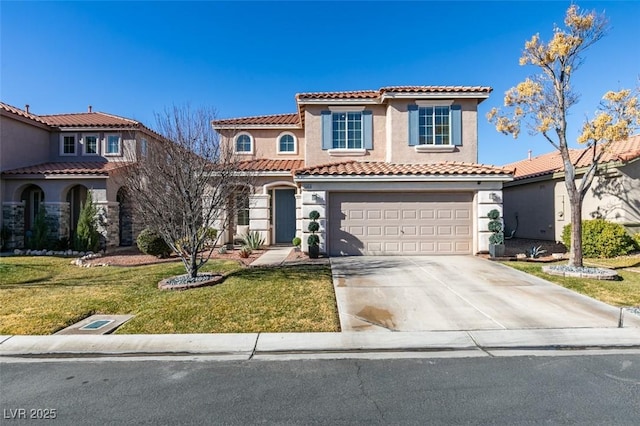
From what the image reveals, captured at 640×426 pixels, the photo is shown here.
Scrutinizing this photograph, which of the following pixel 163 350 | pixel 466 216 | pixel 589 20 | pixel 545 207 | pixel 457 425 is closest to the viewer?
pixel 457 425

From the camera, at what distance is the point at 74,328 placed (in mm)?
6199

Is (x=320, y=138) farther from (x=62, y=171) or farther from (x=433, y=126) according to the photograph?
(x=62, y=171)

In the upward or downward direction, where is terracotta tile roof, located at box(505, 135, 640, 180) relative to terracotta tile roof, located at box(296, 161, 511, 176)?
upward

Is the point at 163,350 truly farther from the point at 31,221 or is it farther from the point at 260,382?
the point at 31,221

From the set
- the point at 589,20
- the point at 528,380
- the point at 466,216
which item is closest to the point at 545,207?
the point at 466,216

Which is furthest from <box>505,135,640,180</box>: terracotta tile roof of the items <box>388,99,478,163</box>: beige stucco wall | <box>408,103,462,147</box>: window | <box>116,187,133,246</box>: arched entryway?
<box>116,187,133,246</box>: arched entryway

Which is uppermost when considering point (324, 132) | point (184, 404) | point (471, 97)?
point (471, 97)

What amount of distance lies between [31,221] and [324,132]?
48.8 feet

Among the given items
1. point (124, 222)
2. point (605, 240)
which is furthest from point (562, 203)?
point (124, 222)

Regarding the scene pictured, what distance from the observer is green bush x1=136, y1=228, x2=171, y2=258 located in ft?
42.4

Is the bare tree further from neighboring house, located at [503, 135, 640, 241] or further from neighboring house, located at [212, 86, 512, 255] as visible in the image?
neighboring house, located at [503, 135, 640, 241]

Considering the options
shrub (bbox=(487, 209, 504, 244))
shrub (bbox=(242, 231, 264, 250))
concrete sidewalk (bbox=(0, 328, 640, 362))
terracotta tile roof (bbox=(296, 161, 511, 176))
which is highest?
terracotta tile roof (bbox=(296, 161, 511, 176))

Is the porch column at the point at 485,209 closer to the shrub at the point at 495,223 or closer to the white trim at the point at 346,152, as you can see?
the shrub at the point at 495,223

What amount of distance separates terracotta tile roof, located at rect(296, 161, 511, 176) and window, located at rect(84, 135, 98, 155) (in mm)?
12453
